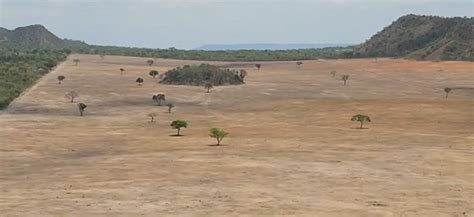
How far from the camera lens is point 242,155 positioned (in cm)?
5103

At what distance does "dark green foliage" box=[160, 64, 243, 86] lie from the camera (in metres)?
128

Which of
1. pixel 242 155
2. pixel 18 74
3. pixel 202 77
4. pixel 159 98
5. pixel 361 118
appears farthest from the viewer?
pixel 18 74

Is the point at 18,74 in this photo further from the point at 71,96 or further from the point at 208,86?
the point at 208,86

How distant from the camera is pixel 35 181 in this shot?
4094 centimetres

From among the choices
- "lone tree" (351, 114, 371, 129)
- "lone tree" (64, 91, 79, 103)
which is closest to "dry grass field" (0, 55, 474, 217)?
"lone tree" (351, 114, 371, 129)

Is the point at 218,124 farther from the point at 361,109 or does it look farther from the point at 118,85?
the point at 118,85

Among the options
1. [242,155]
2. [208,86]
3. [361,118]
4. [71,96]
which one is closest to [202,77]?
[208,86]

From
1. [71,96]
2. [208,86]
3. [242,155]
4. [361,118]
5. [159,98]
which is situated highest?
[361,118]

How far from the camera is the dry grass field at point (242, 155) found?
34031 mm

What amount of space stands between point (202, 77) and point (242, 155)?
8059 cm

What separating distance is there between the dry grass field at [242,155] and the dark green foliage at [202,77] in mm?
17245

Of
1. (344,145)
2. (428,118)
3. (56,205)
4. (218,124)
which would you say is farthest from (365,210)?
(428,118)

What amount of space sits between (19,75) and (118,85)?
916 inches

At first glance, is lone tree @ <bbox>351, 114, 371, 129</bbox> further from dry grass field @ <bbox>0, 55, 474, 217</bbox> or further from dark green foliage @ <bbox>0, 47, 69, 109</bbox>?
dark green foliage @ <bbox>0, 47, 69, 109</bbox>
